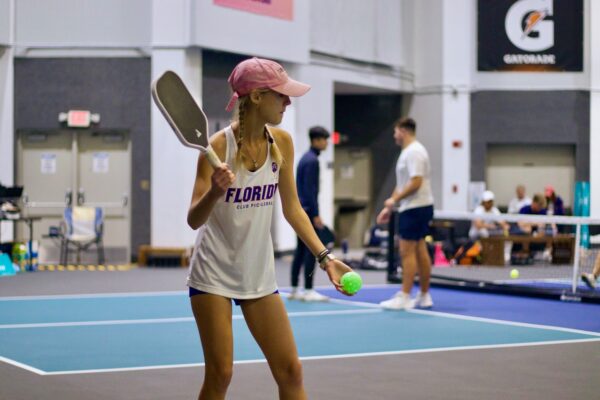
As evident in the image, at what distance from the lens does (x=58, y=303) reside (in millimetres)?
11727

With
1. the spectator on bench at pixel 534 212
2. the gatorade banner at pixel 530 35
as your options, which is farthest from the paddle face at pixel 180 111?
the gatorade banner at pixel 530 35

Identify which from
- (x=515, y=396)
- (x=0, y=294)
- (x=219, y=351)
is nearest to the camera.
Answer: (x=219, y=351)

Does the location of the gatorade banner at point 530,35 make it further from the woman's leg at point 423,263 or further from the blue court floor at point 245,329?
the woman's leg at point 423,263

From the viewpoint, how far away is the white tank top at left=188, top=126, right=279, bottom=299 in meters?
4.23

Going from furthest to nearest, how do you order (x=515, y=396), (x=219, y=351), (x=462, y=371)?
(x=462, y=371) → (x=515, y=396) → (x=219, y=351)

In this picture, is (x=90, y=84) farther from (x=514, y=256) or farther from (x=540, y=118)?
(x=540, y=118)

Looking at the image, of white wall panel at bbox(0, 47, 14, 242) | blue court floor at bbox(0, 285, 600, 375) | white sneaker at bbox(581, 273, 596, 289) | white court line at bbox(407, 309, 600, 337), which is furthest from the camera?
white wall panel at bbox(0, 47, 14, 242)

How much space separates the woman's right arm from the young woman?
33mm

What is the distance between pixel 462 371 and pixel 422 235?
3677mm

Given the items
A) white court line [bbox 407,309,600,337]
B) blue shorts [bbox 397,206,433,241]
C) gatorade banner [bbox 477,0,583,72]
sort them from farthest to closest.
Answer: gatorade banner [bbox 477,0,583,72]
blue shorts [bbox 397,206,433,241]
white court line [bbox 407,309,600,337]

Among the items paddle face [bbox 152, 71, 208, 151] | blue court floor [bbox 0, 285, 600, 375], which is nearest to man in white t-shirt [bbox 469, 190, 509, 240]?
blue court floor [bbox 0, 285, 600, 375]

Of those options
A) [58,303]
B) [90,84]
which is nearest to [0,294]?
[58,303]

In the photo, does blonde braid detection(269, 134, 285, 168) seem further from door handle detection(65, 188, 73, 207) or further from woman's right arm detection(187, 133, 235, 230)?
door handle detection(65, 188, 73, 207)

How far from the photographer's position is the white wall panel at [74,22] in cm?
1853
